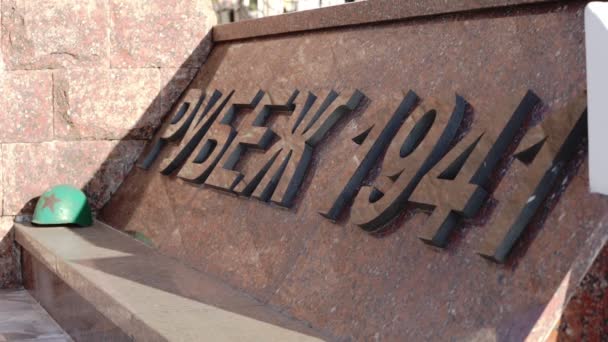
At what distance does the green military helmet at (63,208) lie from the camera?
491 centimetres

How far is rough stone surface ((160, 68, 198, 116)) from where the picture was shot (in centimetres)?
540

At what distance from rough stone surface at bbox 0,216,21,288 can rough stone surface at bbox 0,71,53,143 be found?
0.49 metres

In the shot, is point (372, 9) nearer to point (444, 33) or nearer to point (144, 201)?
point (444, 33)

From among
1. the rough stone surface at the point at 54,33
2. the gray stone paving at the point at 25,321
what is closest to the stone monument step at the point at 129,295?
the gray stone paving at the point at 25,321

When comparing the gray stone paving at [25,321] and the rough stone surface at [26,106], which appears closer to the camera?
the gray stone paving at [25,321]

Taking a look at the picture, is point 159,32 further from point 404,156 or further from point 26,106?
point 404,156

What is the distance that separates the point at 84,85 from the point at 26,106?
0.35 metres

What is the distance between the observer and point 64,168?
207 inches

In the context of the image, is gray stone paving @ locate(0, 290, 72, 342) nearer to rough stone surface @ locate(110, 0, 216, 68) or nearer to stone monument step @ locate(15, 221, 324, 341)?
stone monument step @ locate(15, 221, 324, 341)

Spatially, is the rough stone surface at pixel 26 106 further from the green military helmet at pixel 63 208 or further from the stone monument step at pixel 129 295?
the stone monument step at pixel 129 295

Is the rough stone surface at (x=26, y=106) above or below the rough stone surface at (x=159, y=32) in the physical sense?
below

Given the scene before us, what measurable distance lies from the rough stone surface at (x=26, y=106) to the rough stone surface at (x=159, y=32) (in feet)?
1.46

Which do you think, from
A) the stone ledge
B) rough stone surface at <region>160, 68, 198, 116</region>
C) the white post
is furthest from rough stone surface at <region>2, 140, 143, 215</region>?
the white post

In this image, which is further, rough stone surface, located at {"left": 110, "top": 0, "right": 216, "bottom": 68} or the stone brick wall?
rough stone surface, located at {"left": 110, "top": 0, "right": 216, "bottom": 68}
